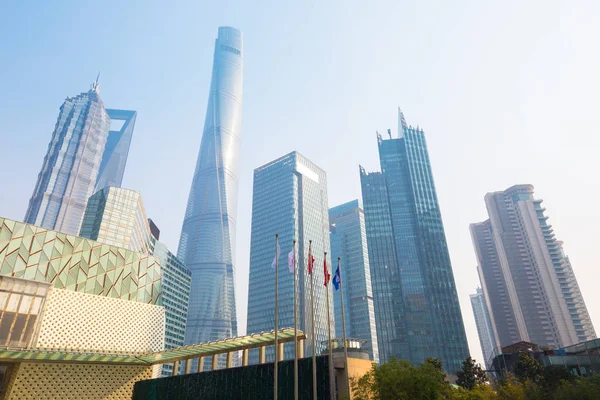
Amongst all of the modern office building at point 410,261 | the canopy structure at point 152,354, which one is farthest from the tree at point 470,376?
the modern office building at point 410,261

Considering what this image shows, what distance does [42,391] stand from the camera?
4138 centimetres

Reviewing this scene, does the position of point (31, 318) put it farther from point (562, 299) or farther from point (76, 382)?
point (562, 299)

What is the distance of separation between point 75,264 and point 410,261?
4896 inches

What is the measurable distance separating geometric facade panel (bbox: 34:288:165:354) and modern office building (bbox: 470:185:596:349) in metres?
176

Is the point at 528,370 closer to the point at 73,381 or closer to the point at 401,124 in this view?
the point at 73,381

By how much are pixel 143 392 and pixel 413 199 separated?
133m

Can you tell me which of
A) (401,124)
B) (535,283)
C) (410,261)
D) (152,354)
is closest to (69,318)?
(152,354)

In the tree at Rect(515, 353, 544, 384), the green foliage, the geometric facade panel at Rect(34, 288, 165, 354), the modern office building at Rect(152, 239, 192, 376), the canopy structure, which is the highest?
the modern office building at Rect(152, 239, 192, 376)

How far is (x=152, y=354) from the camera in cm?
4522

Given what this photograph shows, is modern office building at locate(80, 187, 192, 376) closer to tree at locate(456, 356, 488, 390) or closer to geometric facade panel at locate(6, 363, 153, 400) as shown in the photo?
geometric facade panel at locate(6, 363, 153, 400)

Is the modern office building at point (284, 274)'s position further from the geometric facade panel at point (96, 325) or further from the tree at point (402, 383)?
the tree at point (402, 383)

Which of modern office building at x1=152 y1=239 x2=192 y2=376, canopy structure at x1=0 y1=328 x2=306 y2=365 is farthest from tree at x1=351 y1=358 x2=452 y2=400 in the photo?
modern office building at x1=152 y1=239 x2=192 y2=376

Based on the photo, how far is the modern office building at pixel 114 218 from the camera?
405 ft

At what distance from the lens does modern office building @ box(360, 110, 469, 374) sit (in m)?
136
